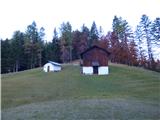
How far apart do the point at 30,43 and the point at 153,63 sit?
3958 centimetres

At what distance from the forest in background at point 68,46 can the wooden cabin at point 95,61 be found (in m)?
22.2

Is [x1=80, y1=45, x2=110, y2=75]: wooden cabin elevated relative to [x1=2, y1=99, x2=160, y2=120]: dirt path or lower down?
elevated

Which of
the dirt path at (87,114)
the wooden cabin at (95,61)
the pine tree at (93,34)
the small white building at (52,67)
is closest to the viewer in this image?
the dirt path at (87,114)

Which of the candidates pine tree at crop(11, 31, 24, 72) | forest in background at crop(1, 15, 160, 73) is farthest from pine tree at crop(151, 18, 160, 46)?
pine tree at crop(11, 31, 24, 72)

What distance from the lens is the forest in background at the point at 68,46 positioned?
91625 millimetres

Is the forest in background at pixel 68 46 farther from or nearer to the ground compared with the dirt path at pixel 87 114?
farther from the ground

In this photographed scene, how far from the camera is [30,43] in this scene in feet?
321

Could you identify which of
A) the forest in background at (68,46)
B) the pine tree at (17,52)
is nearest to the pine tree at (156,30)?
the forest in background at (68,46)

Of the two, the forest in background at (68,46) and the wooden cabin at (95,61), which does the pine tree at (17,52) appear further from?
the wooden cabin at (95,61)

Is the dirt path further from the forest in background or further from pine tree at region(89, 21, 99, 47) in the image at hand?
pine tree at region(89, 21, 99, 47)

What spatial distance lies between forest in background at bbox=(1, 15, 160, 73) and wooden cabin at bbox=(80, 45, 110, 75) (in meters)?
22.2

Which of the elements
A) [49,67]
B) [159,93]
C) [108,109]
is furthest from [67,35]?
[108,109]

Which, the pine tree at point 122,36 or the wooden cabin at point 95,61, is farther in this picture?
the pine tree at point 122,36

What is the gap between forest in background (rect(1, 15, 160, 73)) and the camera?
9162 cm
